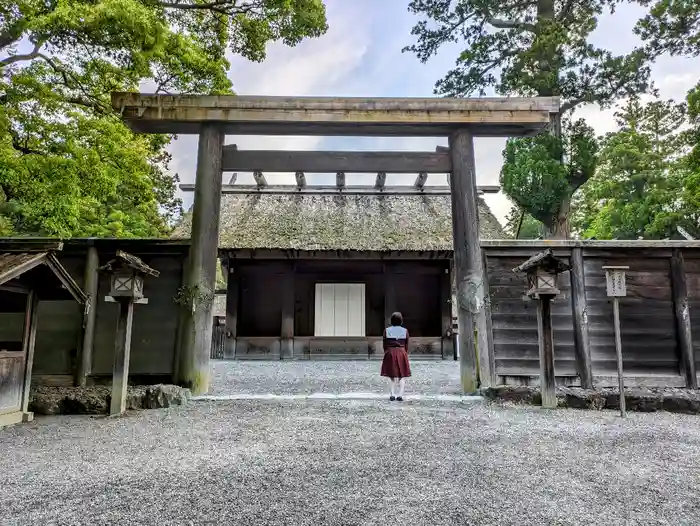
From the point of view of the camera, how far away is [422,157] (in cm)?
618

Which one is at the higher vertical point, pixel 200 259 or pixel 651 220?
pixel 651 220

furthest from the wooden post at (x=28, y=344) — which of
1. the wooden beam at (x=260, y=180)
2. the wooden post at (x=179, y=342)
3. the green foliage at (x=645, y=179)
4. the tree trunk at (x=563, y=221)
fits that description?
the green foliage at (x=645, y=179)

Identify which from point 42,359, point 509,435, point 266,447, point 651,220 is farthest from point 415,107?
point 651,220

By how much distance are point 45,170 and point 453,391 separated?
6616mm

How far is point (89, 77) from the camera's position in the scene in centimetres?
728

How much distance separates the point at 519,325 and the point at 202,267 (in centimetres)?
414

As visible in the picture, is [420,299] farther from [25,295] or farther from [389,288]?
[25,295]

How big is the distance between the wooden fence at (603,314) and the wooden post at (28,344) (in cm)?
532

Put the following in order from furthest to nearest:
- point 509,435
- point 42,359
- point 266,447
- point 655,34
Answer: point 655,34 → point 42,359 → point 509,435 → point 266,447

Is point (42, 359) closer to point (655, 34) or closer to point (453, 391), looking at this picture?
point (453, 391)

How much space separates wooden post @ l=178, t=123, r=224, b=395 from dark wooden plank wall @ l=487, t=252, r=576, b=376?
365cm

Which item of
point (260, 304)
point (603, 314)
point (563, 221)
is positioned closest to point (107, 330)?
point (603, 314)

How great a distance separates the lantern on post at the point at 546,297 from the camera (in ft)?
16.5

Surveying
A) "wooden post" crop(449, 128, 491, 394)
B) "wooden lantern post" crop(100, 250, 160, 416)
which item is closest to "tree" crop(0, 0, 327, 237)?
"wooden lantern post" crop(100, 250, 160, 416)
